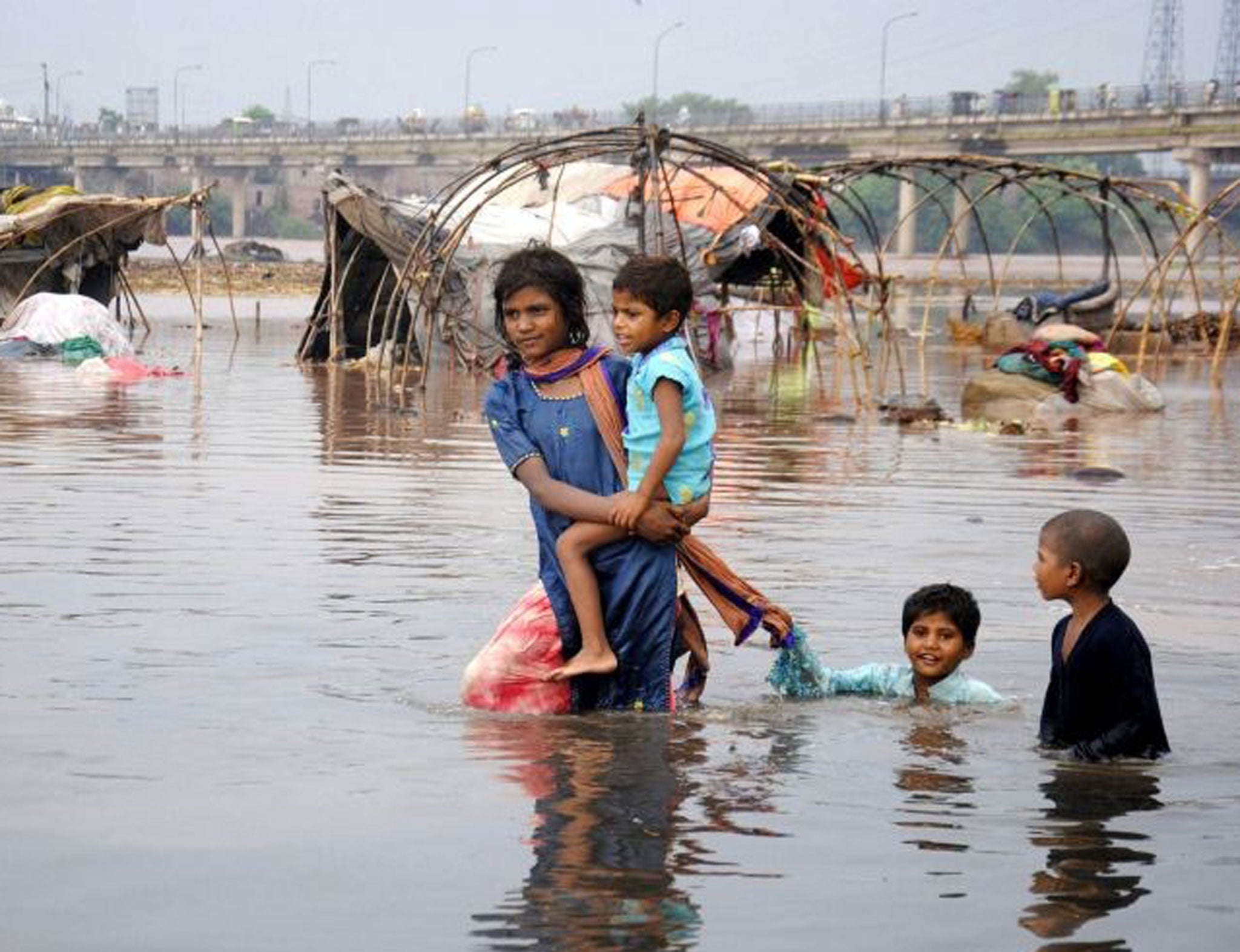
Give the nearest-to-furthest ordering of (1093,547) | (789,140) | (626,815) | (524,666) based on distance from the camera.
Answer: (626,815) → (1093,547) → (524,666) → (789,140)

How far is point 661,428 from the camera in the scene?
529 cm

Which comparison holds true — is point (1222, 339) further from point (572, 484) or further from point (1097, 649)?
point (572, 484)

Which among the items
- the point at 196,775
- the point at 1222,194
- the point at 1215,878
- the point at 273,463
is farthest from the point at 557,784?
the point at 1222,194

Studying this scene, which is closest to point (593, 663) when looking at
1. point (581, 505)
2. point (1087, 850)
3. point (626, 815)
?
point (581, 505)

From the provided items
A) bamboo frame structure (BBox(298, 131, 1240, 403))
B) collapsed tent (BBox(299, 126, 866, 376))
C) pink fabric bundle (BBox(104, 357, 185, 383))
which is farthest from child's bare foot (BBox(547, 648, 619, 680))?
pink fabric bundle (BBox(104, 357, 185, 383))

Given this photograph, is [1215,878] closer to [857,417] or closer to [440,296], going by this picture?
[857,417]

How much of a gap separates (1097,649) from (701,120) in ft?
269

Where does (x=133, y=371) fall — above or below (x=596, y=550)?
below

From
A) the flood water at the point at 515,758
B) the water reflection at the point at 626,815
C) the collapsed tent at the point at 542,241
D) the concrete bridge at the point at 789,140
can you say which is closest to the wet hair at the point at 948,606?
the flood water at the point at 515,758

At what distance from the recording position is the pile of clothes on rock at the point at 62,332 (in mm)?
Answer: 22719

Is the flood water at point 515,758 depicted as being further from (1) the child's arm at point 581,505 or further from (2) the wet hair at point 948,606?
(1) the child's arm at point 581,505

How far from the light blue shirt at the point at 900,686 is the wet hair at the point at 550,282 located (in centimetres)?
133

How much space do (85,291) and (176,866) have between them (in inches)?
930

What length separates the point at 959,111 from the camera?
74375 mm
